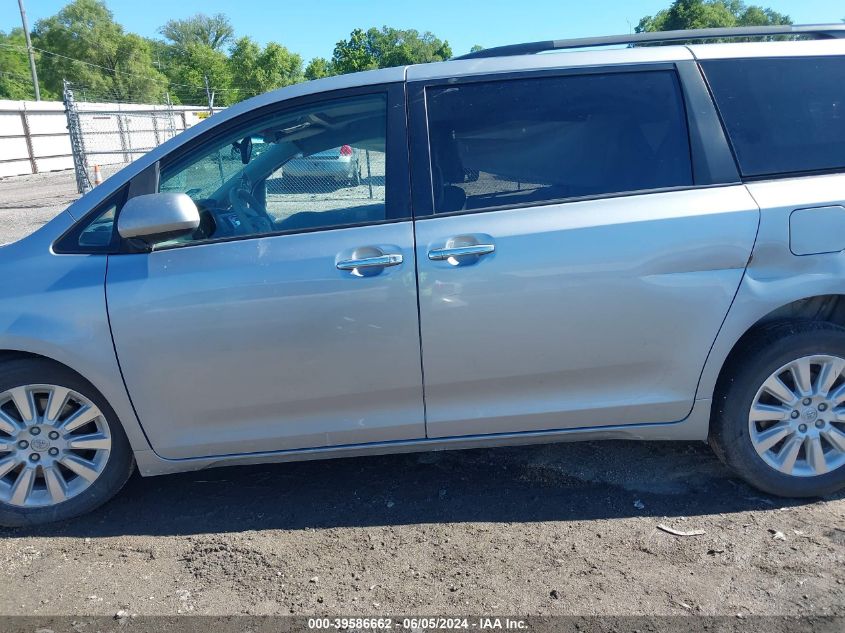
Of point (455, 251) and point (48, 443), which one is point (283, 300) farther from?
point (48, 443)

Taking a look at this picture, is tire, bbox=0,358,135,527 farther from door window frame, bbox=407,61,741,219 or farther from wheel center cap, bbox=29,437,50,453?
door window frame, bbox=407,61,741,219

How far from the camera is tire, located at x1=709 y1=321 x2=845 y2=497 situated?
302 centimetres

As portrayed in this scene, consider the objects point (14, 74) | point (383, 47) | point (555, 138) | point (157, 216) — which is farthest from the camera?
point (383, 47)

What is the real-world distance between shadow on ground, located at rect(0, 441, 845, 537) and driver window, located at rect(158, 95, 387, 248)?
1.30 m

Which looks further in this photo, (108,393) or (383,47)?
(383,47)

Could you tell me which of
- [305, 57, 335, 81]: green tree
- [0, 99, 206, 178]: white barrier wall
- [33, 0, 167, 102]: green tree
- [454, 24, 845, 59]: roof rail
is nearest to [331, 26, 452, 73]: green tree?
[305, 57, 335, 81]: green tree

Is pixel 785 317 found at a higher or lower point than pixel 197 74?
lower

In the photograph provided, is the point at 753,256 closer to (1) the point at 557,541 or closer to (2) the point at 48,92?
(1) the point at 557,541

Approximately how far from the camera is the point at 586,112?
3074 millimetres

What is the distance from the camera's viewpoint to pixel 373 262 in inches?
113

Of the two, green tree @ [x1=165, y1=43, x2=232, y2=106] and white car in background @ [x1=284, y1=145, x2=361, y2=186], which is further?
green tree @ [x1=165, y1=43, x2=232, y2=106]

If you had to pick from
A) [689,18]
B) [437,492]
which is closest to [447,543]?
[437,492]

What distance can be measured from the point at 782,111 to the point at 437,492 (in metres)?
2.38

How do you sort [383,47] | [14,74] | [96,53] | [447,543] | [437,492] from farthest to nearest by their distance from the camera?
[383,47]
[96,53]
[14,74]
[437,492]
[447,543]
